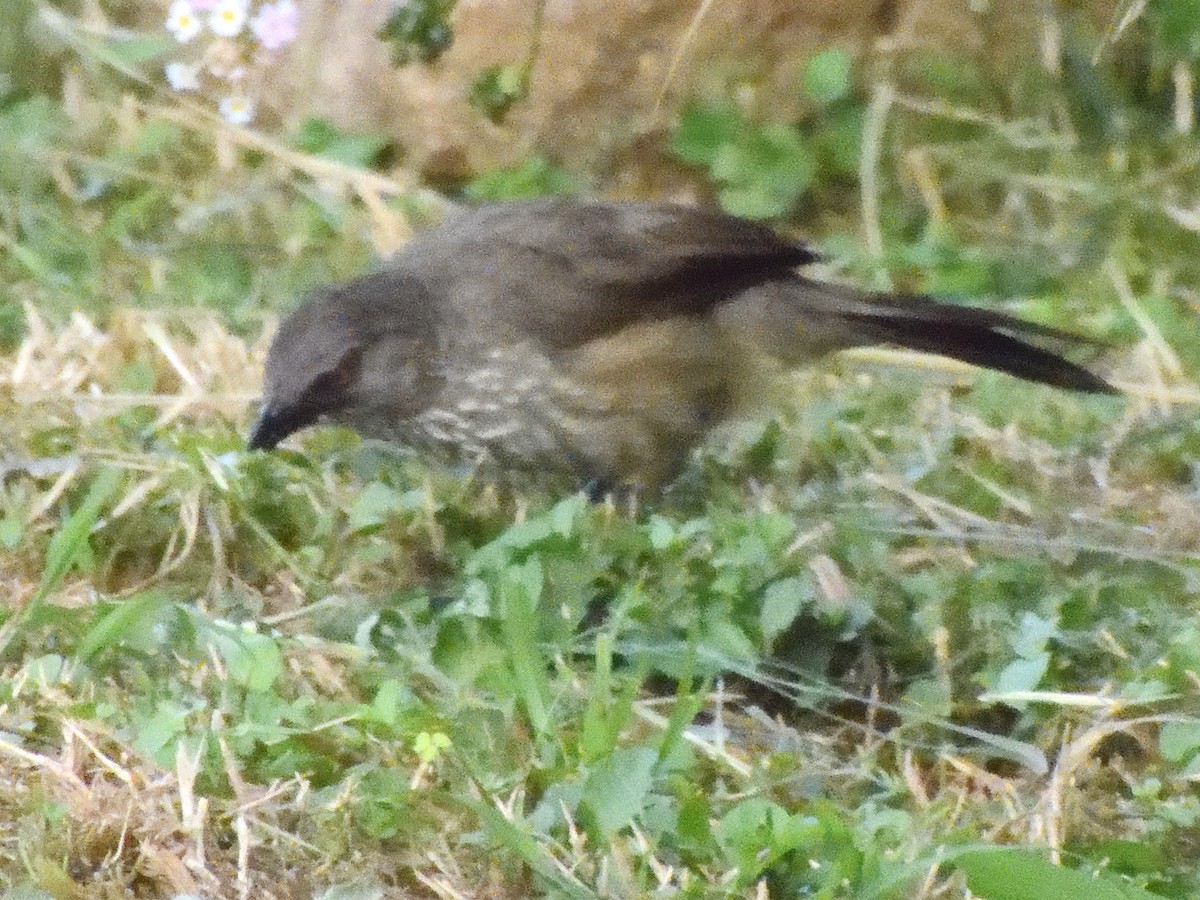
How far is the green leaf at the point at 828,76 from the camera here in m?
5.36

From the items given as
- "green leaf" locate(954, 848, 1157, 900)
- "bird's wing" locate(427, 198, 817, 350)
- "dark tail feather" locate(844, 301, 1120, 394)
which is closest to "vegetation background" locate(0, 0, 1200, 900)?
"green leaf" locate(954, 848, 1157, 900)

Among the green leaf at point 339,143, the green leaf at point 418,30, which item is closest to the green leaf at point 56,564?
the green leaf at point 339,143

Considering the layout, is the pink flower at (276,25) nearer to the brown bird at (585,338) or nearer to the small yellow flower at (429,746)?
the brown bird at (585,338)

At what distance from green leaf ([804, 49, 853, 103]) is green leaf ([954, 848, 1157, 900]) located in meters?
3.59

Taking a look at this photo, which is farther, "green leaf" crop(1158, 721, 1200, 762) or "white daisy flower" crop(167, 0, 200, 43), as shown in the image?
"white daisy flower" crop(167, 0, 200, 43)

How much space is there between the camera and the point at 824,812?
7.63 ft

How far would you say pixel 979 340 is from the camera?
153 inches

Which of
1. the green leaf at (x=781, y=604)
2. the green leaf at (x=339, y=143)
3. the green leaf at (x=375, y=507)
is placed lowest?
the green leaf at (x=375, y=507)

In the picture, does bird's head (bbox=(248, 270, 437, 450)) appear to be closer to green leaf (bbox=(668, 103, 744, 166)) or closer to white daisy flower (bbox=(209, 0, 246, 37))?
green leaf (bbox=(668, 103, 744, 166))

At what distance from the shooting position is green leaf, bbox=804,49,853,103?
5.36m

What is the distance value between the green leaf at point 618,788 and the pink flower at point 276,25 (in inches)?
154

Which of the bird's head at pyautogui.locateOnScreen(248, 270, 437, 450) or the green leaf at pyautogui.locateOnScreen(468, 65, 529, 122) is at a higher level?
the green leaf at pyautogui.locateOnScreen(468, 65, 529, 122)

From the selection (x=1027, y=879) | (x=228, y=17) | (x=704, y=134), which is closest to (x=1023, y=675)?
(x=1027, y=879)

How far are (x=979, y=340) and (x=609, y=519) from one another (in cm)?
106
